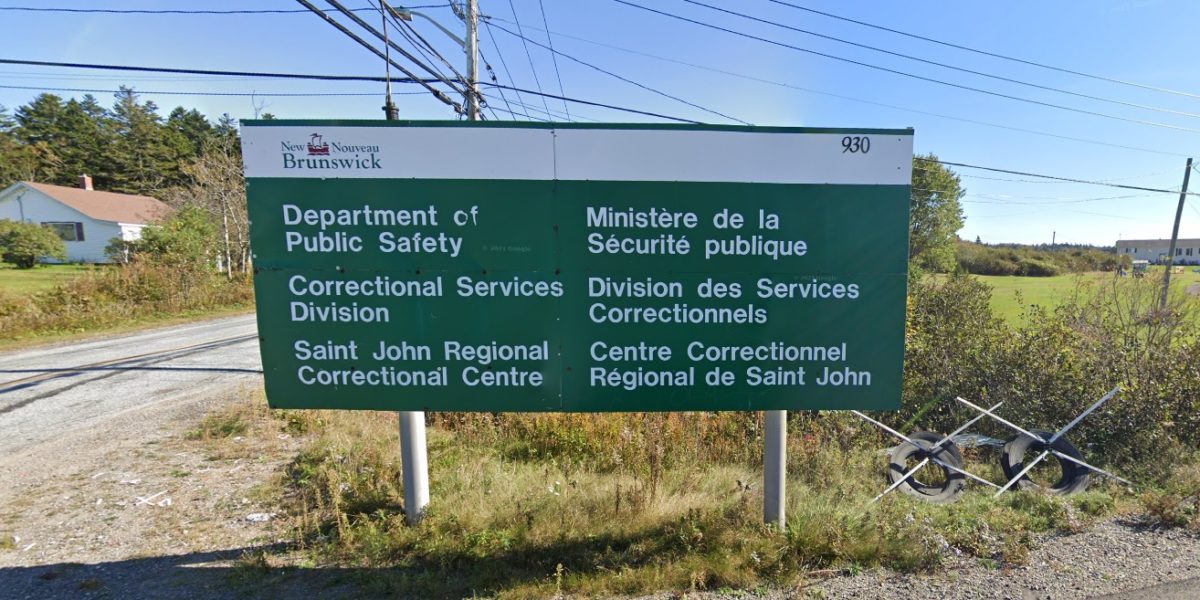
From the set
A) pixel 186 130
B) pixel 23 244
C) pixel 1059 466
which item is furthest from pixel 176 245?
pixel 186 130

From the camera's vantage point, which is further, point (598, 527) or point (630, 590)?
point (598, 527)

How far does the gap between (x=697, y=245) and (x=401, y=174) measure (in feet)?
5.82

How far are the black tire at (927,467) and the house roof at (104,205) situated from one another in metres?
45.5

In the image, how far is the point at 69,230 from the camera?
119ft

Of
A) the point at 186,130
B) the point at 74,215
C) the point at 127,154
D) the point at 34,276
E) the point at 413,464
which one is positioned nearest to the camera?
the point at 413,464

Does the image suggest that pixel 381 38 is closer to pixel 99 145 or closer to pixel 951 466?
pixel 951 466

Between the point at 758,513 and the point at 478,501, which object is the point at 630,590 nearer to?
the point at 758,513

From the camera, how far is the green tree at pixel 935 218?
37.5m

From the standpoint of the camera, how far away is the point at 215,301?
17578mm

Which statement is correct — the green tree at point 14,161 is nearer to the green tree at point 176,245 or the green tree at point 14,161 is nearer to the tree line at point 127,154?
the tree line at point 127,154

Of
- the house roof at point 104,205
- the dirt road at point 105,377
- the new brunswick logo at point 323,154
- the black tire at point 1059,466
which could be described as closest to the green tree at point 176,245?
the dirt road at point 105,377

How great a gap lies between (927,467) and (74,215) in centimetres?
5411

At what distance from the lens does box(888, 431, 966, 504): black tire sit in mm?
4457

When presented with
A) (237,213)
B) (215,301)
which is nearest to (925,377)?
(215,301)
